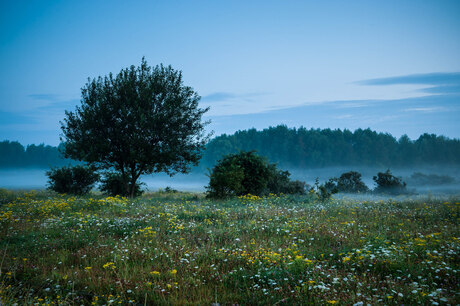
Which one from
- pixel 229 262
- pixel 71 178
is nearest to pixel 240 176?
pixel 229 262

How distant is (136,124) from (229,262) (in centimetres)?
1730

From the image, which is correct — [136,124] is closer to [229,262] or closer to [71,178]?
[71,178]

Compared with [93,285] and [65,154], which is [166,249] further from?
[65,154]

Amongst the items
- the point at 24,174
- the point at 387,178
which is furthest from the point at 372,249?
the point at 24,174

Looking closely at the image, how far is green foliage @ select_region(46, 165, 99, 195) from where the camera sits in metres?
24.8

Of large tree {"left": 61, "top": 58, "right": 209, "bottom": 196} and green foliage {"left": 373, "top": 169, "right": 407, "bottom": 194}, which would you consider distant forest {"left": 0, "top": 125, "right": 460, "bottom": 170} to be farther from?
large tree {"left": 61, "top": 58, "right": 209, "bottom": 196}

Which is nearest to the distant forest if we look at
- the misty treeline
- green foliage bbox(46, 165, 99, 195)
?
the misty treeline

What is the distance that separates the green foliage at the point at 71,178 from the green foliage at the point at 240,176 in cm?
1190

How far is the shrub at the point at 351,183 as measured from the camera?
33000 millimetres

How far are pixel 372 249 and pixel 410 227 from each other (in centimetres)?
408

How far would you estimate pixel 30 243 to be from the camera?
8.60m

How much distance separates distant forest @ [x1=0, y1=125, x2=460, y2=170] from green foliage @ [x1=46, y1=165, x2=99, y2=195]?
47.4m

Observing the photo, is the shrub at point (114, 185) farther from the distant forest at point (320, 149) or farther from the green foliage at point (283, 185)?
the distant forest at point (320, 149)

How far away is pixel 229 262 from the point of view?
21.7 feet
